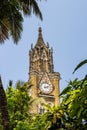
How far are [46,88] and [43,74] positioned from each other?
2.88 meters

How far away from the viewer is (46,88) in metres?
78.1

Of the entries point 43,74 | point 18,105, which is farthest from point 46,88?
point 18,105

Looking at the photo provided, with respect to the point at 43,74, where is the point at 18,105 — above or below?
below

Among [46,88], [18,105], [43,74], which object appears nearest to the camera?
[18,105]

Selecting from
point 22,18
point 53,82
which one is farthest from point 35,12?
point 53,82

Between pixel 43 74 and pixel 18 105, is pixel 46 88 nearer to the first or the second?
pixel 43 74

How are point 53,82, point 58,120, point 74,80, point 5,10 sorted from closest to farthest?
1. point 58,120
2. point 74,80
3. point 5,10
4. point 53,82

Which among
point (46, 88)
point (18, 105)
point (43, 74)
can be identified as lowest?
point (18, 105)

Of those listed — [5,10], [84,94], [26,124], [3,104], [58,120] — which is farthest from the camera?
[26,124]

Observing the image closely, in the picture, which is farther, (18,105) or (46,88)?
(46,88)

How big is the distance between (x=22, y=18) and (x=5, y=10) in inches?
48.4

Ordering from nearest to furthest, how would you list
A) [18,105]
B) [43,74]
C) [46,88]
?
[18,105], [46,88], [43,74]

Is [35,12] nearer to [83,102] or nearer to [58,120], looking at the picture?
[58,120]

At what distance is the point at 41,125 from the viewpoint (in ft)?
82.9
